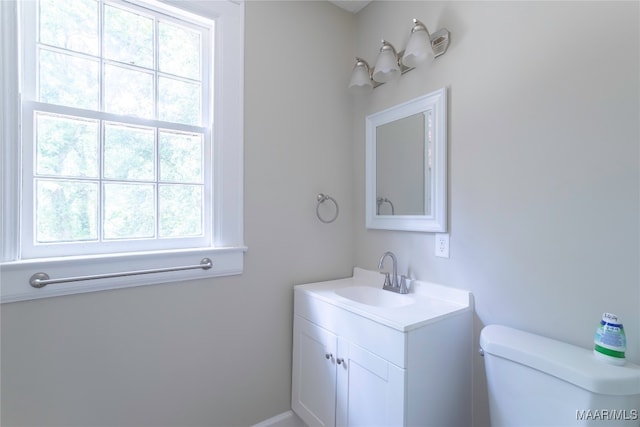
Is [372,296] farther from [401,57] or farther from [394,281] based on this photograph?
[401,57]

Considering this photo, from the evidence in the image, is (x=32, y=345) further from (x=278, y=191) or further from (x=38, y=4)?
Answer: (x=38, y=4)

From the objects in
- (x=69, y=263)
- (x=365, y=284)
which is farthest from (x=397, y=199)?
(x=69, y=263)

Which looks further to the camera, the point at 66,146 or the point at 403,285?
the point at 403,285

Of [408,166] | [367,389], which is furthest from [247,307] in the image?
[408,166]

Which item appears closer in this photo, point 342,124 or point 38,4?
point 38,4

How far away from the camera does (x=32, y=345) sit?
1161 millimetres

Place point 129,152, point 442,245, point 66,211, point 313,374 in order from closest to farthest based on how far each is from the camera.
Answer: point 66,211
point 129,152
point 442,245
point 313,374

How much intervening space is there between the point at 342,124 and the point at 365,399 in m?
1.54

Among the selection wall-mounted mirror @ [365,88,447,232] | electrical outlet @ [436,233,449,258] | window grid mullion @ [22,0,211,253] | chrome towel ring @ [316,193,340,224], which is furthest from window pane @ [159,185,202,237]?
electrical outlet @ [436,233,449,258]

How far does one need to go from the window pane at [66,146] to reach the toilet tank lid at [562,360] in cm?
178

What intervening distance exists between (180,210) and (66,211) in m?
0.44

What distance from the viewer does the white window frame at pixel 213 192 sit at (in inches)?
44.2

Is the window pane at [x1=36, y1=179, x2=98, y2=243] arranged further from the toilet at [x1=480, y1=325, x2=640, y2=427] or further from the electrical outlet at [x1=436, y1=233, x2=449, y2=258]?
the toilet at [x1=480, y1=325, x2=640, y2=427]

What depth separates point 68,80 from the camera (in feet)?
4.17
